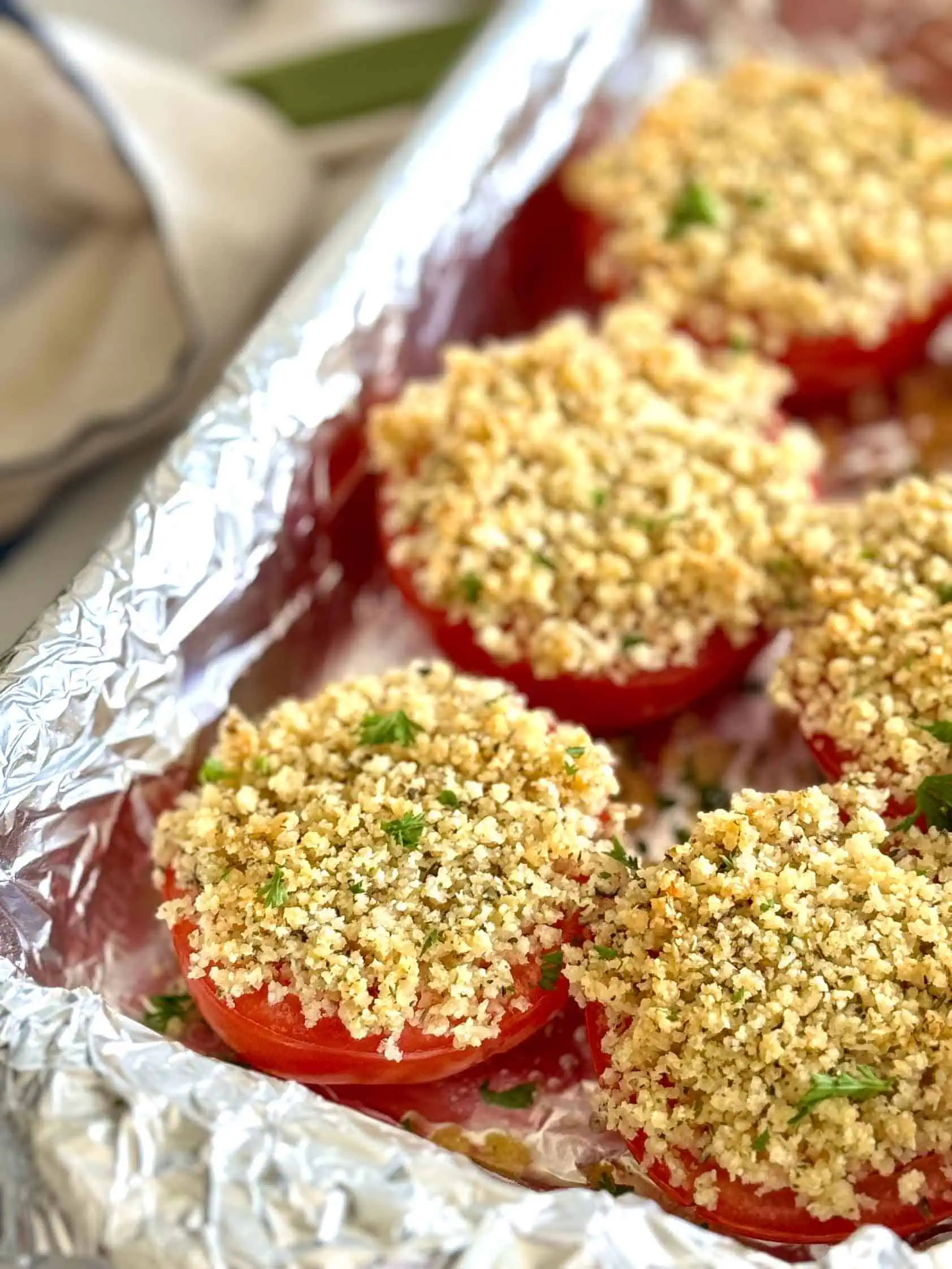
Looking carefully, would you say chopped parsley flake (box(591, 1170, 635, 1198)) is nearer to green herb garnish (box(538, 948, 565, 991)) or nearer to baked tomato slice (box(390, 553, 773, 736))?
green herb garnish (box(538, 948, 565, 991))

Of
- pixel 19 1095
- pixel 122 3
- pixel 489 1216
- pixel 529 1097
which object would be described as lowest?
pixel 529 1097

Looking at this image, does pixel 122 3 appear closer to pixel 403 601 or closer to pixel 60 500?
pixel 60 500

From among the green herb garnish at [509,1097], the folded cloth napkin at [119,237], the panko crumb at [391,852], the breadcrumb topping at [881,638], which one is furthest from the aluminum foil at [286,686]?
the folded cloth napkin at [119,237]

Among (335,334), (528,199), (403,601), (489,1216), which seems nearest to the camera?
(489,1216)

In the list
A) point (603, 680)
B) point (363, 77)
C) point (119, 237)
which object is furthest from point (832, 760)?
point (363, 77)

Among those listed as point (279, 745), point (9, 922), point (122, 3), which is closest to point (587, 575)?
point (279, 745)

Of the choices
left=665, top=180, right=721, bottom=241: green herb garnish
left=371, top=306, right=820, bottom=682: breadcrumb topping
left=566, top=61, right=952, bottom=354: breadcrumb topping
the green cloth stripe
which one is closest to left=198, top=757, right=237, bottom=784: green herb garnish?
left=371, top=306, right=820, bottom=682: breadcrumb topping
